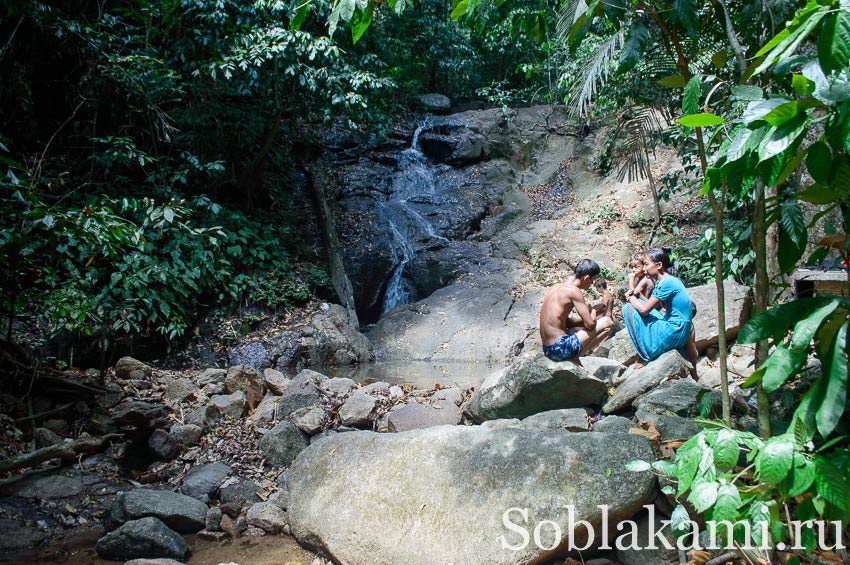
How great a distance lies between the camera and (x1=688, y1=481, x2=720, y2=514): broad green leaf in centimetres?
179

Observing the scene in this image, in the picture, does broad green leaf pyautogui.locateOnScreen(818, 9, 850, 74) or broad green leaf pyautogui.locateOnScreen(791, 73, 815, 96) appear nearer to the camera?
broad green leaf pyautogui.locateOnScreen(818, 9, 850, 74)

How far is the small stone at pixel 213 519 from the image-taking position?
4016 millimetres

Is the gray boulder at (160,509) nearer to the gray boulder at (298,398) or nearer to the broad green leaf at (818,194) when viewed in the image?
the gray boulder at (298,398)

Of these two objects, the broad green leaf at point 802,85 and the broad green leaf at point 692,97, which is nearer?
the broad green leaf at point 802,85

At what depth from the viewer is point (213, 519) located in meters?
4.07

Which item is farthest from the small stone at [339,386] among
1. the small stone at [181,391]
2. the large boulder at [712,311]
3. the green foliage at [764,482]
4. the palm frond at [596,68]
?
the green foliage at [764,482]

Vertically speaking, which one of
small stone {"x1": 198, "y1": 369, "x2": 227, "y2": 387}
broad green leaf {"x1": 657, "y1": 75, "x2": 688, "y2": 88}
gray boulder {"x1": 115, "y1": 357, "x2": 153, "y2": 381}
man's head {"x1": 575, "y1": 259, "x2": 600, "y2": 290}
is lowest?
small stone {"x1": 198, "y1": 369, "x2": 227, "y2": 387}

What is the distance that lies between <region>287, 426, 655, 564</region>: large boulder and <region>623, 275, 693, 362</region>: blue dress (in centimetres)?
256

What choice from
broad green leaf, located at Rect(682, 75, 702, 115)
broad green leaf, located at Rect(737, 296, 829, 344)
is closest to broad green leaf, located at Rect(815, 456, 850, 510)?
broad green leaf, located at Rect(737, 296, 829, 344)

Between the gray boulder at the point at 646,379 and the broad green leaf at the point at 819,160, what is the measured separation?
3.18 meters

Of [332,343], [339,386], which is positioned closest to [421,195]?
[332,343]

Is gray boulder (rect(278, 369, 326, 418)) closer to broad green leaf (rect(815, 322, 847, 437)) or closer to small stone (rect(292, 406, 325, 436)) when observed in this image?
small stone (rect(292, 406, 325, 436))

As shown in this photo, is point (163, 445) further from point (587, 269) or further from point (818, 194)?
point (818, 194)

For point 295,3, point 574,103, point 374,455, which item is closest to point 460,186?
point 574,103
